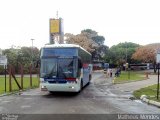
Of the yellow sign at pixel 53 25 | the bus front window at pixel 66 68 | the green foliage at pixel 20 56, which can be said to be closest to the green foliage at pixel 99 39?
the green foliage at pixel 20 56

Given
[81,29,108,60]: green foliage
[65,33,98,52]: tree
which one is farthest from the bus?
[81,29,108,60]: green foliage

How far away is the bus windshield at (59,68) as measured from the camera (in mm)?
23312

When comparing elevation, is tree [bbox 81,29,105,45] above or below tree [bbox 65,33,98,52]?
above

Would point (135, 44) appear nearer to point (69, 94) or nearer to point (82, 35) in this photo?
point (82, 35)

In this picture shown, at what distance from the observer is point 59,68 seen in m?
23.4

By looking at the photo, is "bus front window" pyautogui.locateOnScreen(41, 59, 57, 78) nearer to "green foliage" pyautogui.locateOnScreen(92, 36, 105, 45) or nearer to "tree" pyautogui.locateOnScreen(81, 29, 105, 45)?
"tree" pyautogui.locateOnScreen(81, 29, 105, 45)

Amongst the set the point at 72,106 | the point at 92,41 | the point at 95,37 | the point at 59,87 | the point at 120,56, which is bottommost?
the point at 72,106

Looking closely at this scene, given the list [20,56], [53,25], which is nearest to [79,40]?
[20,56]

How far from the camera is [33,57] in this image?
83250mm

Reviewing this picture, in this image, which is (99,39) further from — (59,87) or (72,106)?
(72,106)

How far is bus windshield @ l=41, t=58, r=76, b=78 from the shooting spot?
2331 cm

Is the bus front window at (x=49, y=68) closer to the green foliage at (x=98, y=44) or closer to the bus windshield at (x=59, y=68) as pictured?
the bus windshield at (x=59, y=68)

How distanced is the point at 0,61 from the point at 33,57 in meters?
56.8

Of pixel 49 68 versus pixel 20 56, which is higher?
pixel 20 56
